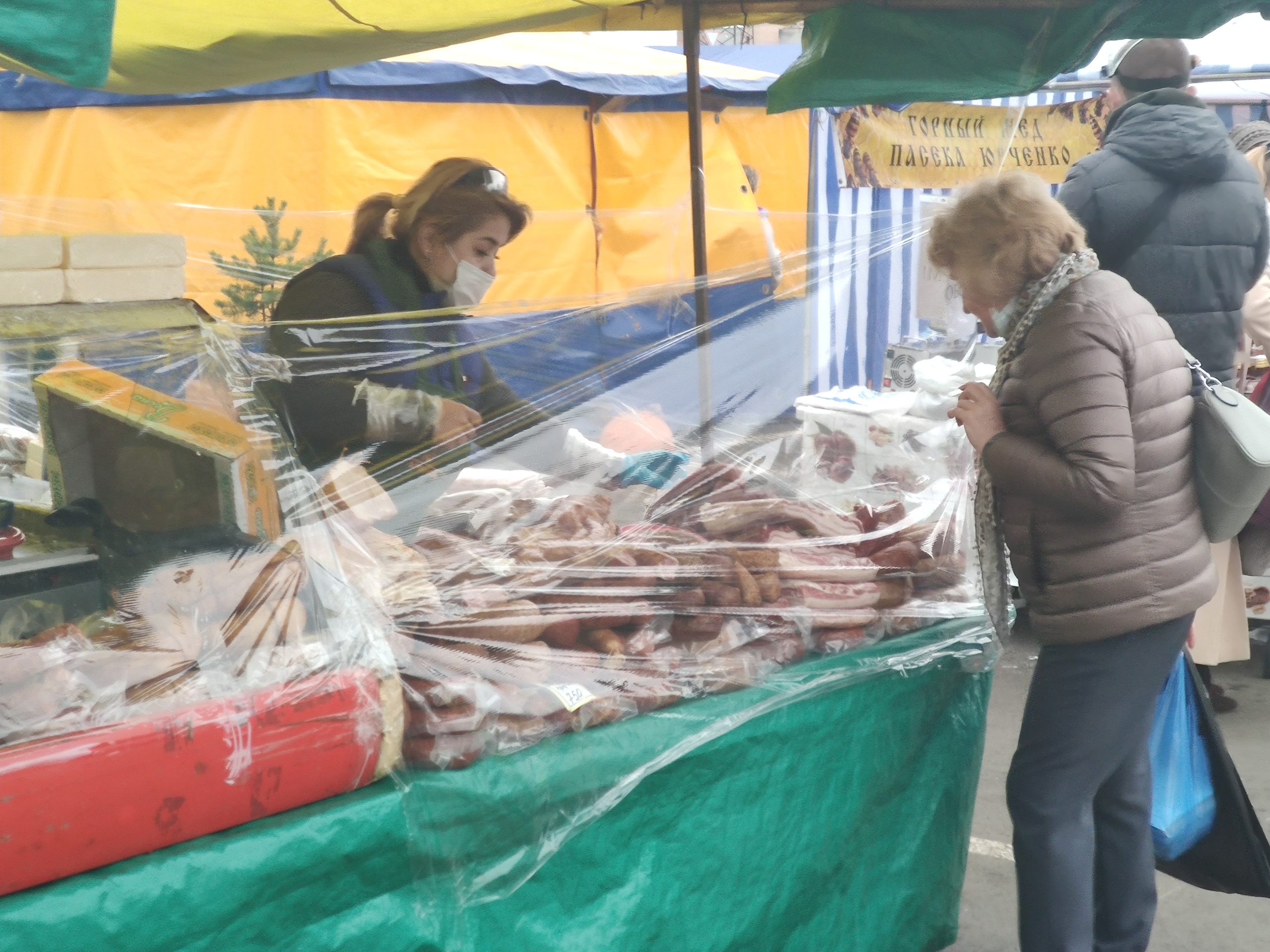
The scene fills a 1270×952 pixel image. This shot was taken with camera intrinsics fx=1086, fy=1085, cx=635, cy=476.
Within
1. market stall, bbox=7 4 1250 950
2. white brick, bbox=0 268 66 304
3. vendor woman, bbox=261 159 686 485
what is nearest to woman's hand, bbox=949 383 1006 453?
market stall, bbox=7 4 1250 950

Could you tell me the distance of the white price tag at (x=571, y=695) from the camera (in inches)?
61.1

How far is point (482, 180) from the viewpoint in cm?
239

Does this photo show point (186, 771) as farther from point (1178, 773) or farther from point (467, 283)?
point (1178, 773)

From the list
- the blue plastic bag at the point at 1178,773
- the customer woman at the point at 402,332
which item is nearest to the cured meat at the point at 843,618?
the customer woman at the point at 402,332

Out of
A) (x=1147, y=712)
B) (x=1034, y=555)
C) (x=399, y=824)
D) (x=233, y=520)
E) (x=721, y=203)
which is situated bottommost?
(x=1147, y=712)

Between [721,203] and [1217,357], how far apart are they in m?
3.84

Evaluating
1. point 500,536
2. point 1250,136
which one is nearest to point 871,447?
point 500,536

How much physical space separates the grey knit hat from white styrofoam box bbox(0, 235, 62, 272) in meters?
3.83

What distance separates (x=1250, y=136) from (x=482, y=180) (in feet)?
10.2

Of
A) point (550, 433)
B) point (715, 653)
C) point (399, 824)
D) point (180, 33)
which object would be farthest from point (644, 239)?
point (399, 824)

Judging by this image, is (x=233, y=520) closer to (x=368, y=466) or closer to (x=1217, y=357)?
(x=368, y=466)

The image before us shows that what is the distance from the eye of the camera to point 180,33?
8.12 feet

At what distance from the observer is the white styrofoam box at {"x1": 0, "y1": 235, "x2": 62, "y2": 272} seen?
5.25 ft

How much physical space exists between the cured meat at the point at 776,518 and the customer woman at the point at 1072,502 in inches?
10.5
